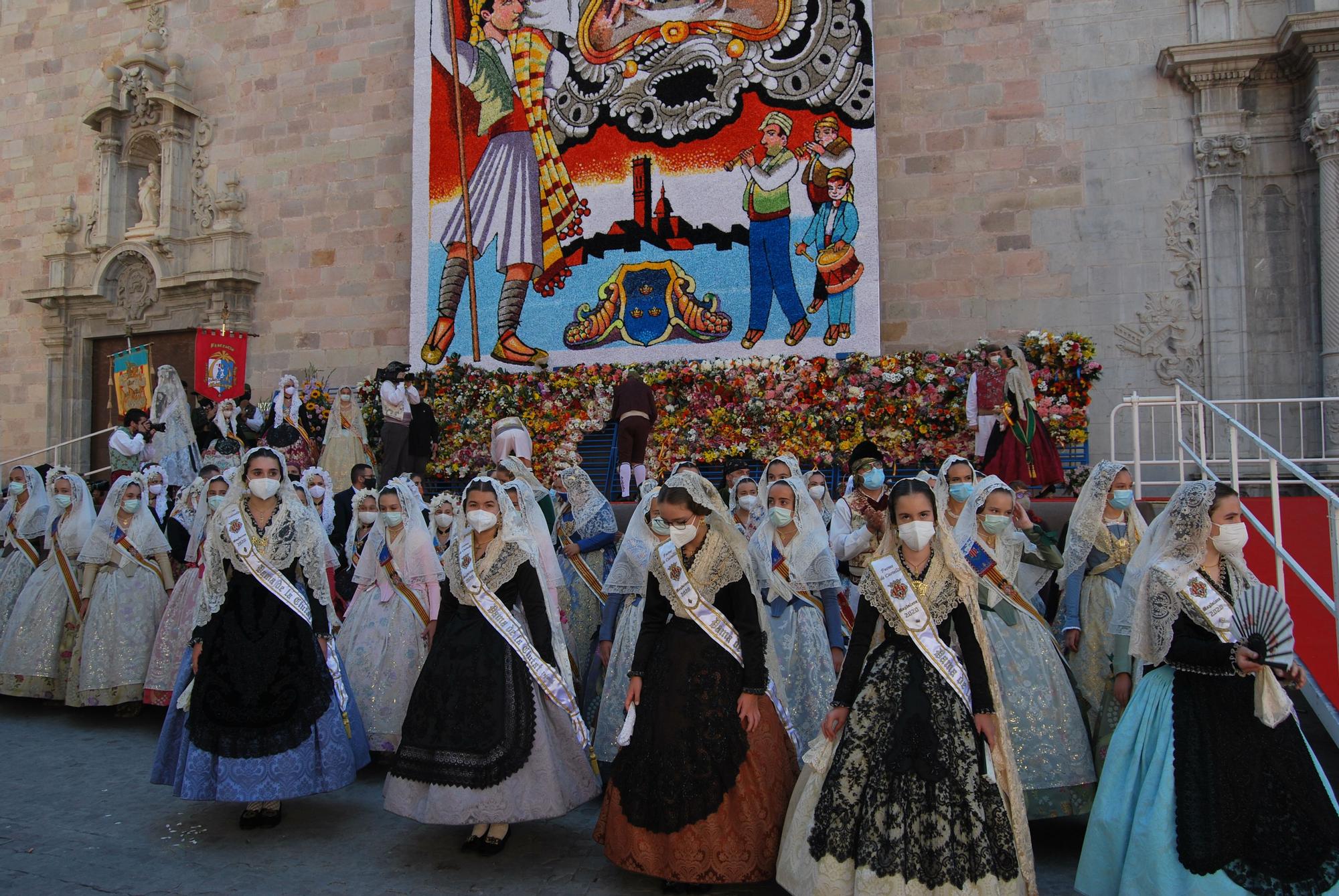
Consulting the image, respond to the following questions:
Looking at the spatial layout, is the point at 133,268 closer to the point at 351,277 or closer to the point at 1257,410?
the point at 351,277

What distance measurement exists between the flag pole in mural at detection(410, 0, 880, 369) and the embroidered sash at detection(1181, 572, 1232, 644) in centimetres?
864

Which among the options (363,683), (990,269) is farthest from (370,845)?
(990,269)

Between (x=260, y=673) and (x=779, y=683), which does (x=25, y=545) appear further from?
(x=779, y=683)

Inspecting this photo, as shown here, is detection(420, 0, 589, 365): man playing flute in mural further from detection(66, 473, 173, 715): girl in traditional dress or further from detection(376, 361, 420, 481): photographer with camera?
detection(66, 473, 173, 715): girl in traditional dress

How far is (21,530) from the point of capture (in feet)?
28.2

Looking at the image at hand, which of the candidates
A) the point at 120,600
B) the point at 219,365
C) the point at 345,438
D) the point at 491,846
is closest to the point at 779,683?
the point at 491,846

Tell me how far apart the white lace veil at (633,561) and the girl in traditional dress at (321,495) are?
174 inches

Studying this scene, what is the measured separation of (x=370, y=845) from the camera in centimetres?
491

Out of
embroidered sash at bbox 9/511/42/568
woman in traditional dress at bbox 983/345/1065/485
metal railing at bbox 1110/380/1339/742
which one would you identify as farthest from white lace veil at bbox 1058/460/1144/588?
embroidered sash at bbox 9/511/42/568

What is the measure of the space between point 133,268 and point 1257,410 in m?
16.8

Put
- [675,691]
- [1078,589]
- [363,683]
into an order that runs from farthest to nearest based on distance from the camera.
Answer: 1. [363,683]
2. [1078,589]
3. [675,691]

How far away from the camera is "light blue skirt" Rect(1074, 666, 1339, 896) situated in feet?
11.6

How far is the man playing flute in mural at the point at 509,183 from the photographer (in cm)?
1399

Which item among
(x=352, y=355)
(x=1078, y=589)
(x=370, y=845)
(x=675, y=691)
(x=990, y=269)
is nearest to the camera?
(x=675, y=691)
